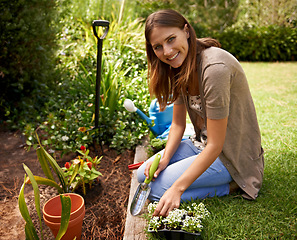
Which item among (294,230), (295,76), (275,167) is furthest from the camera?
(295,76)

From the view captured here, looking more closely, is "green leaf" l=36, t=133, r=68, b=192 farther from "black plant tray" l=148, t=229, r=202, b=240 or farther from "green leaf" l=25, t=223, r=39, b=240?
"black plant tray" l=148, t=229, r=202, b=240

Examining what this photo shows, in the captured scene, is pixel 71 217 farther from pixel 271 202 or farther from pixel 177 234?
pixel 271 202

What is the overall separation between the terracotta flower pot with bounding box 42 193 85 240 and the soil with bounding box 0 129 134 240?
0.71 feet

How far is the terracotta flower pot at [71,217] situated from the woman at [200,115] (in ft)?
1.53

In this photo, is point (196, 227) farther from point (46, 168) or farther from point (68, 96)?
point (68, 96)

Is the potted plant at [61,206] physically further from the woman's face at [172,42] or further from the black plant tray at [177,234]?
the woman's face at [172,42]

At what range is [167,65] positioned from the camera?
5.84 ft

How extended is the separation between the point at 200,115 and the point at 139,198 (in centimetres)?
70

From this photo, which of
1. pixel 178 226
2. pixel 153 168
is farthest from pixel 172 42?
pixel 178 226

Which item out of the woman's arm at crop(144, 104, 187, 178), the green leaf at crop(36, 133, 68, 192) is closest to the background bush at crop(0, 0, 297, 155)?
the green leaf at crop(36, 133, 68, 192)

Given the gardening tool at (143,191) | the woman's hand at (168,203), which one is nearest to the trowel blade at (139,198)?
the gardening tool at (143,191)

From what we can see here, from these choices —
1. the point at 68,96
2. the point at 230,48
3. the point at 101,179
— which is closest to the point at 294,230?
the point at 101,179

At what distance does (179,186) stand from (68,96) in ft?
7.98

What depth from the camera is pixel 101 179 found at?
2.27m
